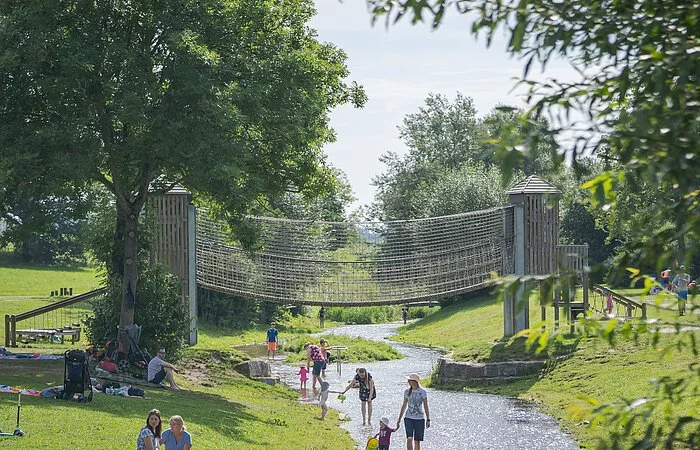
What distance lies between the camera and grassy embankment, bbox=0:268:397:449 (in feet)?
53.3

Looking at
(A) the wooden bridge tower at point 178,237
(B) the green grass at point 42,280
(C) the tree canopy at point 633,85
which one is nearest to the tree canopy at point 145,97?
(A) the wooden bridge tower at point 178,237

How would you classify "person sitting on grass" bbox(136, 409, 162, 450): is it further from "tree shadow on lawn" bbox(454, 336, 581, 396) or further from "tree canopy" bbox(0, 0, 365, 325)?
"tree shadow on lawn" bbox(454, 336, 581, 396)

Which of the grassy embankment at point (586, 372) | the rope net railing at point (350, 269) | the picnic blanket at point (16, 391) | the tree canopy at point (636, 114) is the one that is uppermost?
the tree canopy at point (636, 114)

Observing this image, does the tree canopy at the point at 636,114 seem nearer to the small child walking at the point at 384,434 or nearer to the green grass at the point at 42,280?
the small child walking at the point at 384,434

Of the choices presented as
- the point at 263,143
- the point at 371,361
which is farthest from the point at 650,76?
the point at 371,361

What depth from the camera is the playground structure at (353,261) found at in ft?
97.7

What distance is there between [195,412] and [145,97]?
6.44 m

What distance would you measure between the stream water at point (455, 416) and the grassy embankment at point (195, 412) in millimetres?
945

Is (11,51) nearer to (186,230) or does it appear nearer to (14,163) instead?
(14,163)

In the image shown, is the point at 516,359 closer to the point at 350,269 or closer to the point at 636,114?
the point at 350,269

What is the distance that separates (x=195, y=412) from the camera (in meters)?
20.2

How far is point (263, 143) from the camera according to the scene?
25.8 meters

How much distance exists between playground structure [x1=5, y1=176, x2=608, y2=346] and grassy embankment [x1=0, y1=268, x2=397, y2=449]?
8.34 feet

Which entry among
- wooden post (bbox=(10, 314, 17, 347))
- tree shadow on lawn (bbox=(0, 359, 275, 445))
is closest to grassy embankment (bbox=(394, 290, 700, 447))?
tree shadow on lawn (bbox=(0, 359, 275, 445))
